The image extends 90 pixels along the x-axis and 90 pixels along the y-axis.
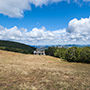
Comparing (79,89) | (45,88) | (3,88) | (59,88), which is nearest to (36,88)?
(45,88)

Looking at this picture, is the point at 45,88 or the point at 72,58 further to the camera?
the point at 72,58

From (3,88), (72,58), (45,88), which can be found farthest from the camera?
(72,58)

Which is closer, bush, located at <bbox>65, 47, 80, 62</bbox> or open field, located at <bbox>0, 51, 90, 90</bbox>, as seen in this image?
open field, located at <bbox>0, 51, 90, 90</bbox>

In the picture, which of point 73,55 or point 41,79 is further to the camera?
point 73,55

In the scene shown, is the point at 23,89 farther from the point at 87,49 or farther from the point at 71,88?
the point at 87,49

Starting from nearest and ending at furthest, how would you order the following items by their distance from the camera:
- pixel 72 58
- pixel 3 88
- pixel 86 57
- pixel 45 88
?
pixel 3 88, pixel 45 88, pixel 86 57, pixel 72 58

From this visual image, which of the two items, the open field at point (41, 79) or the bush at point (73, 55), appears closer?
the open field at point (41, 79)

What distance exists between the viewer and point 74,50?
59.1 m

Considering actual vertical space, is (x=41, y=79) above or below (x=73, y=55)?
below

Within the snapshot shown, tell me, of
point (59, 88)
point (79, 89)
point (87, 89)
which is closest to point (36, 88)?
point (59, 88)

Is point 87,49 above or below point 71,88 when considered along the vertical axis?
above

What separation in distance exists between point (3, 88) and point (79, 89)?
9213 millimetres

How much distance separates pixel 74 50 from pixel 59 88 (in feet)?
171

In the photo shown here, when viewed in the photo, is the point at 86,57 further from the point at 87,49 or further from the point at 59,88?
the point at 59,88
